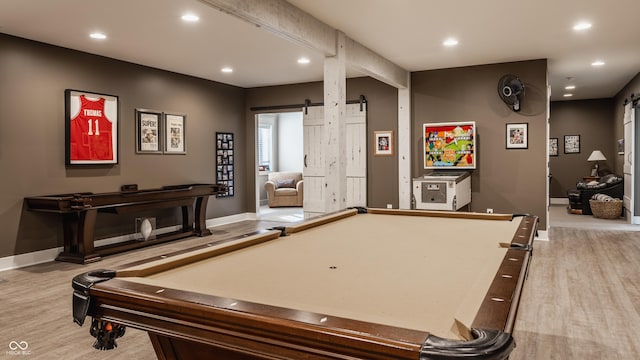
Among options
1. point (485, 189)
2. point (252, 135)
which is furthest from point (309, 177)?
point (485, 189)

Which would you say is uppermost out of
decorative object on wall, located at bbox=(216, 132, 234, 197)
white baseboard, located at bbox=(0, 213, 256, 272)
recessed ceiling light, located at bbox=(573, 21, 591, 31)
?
recessed ceiling light, located at bbox=(573, 21, 591, 31)

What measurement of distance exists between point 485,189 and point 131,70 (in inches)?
218

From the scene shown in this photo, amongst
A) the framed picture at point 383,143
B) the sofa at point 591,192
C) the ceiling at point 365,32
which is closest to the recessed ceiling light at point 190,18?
the ceiling at point 365,32

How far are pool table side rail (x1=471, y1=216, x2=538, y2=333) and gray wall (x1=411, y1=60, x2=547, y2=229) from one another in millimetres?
4967

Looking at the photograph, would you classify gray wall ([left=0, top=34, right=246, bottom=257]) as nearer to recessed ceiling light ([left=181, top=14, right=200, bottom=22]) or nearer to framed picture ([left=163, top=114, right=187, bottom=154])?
framed picture ([left=163, top=114, right=187, bottom=154])

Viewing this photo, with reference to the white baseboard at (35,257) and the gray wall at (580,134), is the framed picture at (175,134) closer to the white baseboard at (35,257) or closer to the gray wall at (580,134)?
the white baseboard at (35,257)

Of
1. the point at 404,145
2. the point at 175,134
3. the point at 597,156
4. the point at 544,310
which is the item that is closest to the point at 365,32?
the point at 404,145

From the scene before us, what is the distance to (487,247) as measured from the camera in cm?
213

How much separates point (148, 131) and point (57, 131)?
1377 millimetres

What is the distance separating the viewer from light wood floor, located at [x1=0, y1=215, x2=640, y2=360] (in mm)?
2773

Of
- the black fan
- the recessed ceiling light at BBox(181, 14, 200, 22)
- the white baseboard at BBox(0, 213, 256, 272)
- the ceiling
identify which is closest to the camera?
the ceiling

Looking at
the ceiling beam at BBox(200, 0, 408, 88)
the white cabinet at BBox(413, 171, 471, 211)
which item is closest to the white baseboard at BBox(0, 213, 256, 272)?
the ceiling beam at BBox(200, 0, 408, 88)

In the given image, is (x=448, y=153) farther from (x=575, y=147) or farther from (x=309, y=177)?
(x=575, y=147)

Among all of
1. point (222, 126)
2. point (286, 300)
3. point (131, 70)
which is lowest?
point (286, 300)
